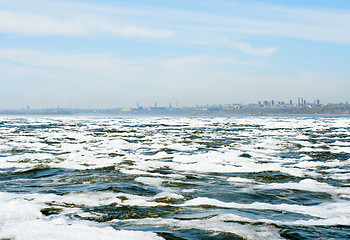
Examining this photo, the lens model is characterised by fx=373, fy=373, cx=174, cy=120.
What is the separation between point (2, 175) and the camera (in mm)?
9203

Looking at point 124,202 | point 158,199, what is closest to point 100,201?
point 124,202

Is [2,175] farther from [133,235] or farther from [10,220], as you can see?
[133,235]

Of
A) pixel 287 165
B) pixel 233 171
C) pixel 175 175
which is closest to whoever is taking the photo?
pixel 175 175

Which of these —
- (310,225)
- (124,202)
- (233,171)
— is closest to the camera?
(310,225)

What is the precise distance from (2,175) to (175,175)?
4.27 m

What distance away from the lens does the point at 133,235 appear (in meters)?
4.64

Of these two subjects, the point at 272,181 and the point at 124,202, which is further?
the point at 272,181

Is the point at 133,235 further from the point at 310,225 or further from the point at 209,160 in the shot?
the point at 209,160

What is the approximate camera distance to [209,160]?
39.1 feet

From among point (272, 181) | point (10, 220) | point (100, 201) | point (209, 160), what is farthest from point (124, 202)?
point (209, 160)

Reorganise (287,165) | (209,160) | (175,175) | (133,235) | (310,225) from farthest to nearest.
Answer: (209,160) → (287,165) → (175,175) → (310,225) → (133,235)

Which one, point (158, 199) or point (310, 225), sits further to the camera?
point (158, 199)

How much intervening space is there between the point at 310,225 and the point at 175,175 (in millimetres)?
Answer: 4639

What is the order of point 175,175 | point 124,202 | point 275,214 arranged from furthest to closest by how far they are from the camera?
point 175,175 < point 124,202 < point 275,214
